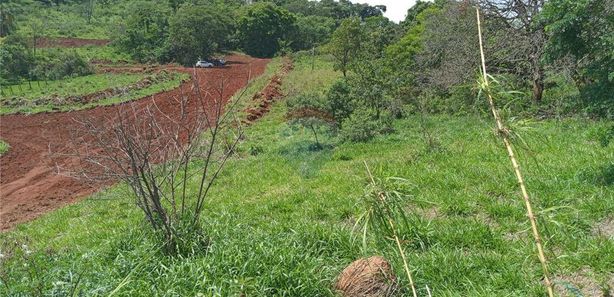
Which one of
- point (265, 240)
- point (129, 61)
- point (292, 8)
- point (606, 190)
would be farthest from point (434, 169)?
point (292, 8)

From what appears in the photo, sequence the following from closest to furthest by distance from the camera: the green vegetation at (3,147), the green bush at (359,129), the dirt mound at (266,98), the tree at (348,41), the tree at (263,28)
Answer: the green bush at (359,129), the green vegetation at (3,147), the dirt mound at (266,98), the tree at (348,41), the tree at (263,28)

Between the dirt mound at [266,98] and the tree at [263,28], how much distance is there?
865 inches

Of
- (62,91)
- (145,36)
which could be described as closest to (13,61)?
(62,91)

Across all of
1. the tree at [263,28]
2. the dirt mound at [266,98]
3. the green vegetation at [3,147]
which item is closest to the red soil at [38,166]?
the green vegetation at [3,147]

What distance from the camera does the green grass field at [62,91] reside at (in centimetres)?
2391

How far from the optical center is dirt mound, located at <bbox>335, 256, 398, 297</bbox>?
390 centimetres

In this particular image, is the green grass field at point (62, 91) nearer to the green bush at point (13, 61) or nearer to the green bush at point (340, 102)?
the green bush at point (13, 61)

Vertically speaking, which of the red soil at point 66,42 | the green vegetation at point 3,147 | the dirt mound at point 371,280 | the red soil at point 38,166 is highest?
the red soil at point 66,42

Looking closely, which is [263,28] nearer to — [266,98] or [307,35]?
[307,35]

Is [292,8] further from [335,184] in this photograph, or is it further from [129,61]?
[335,184]

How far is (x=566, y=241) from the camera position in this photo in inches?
187

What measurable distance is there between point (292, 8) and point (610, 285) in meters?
79.3

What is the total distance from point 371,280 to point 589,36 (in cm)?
443

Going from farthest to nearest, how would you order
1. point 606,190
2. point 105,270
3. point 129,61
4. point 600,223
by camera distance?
1. point 129,61
2. point 606,190
3. point 600,223
4. point 105,270
